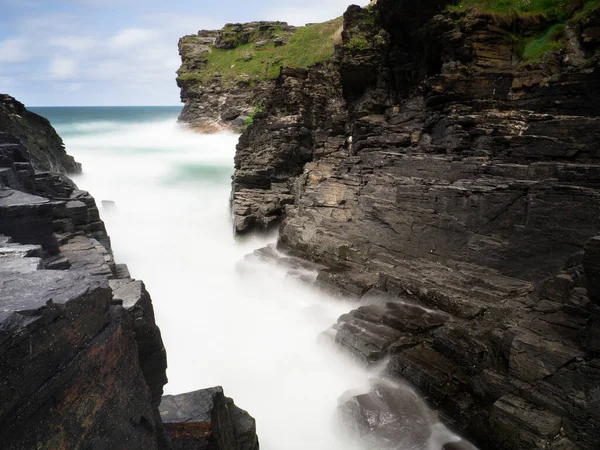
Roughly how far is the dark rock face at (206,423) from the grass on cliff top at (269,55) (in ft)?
141

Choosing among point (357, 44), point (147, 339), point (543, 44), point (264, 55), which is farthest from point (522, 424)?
point (264, 55)

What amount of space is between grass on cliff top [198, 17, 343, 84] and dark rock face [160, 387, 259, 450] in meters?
43.1

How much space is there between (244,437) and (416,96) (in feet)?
49.2

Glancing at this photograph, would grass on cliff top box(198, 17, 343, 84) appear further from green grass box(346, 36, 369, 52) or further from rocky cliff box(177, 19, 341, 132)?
green grass box(346, 36, 369, 52)

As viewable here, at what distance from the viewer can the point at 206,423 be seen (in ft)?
20.5

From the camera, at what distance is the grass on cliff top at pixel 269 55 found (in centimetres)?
4716

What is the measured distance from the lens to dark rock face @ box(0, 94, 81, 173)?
22344 mm

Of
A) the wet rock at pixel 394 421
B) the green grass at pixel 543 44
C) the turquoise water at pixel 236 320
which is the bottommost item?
the turquoise water at pixel 236 320

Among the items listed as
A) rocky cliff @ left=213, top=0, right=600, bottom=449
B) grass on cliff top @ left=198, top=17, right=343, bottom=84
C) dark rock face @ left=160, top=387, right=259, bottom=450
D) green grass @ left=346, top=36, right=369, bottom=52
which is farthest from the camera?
grass on cliff top @ left=198, top=17, right=343, bottom=84

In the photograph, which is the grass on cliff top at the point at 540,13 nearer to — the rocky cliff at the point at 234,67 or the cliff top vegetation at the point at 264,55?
the cliff top vegetation at the point at 264,55

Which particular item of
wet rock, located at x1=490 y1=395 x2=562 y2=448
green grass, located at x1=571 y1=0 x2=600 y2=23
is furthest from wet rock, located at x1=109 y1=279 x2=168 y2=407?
green grass, located at x1=571 y1=0 x2=600 y2=23

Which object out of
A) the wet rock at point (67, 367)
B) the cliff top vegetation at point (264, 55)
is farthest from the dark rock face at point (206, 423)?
the cliff top vegetation at point (264, 55)

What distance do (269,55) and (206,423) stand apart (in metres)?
57.9

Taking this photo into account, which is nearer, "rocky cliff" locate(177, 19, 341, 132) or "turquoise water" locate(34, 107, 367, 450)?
"turquoise water" locate(34, 107, 367, 450)
